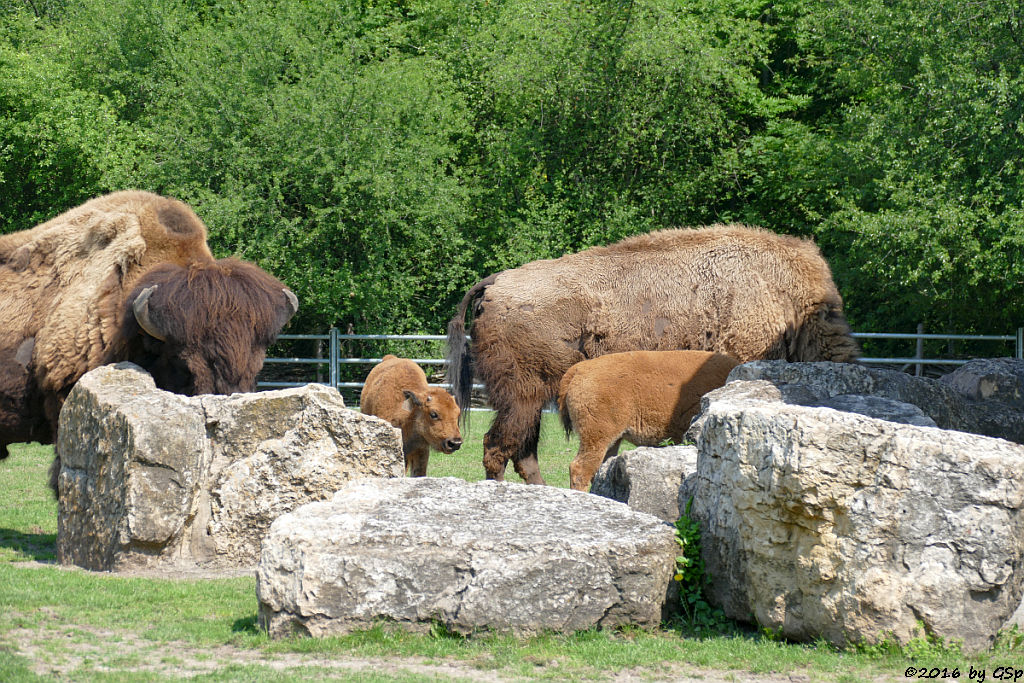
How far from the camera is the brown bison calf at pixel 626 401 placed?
8773mm

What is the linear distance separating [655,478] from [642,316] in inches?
163

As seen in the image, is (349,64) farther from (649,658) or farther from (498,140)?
(649,658)

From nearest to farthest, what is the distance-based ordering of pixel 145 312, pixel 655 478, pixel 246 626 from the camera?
pixel 246 626, pixel 655 478, pixel 145 312

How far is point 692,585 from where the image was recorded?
571 centimetres

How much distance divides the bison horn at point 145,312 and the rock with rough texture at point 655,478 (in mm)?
3598

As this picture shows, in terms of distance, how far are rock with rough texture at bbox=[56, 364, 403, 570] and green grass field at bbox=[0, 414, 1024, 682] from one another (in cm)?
81

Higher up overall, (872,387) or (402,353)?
(872,387)

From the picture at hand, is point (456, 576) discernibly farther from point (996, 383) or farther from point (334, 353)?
point (334, 353)

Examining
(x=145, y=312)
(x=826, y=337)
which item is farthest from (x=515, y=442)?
(x=145, y=312)

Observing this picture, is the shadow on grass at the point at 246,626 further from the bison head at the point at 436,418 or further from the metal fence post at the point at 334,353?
the metal fence post at the point at 334,353

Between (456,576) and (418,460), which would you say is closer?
(456,576)

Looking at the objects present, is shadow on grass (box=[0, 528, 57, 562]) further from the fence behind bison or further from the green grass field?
the fence behind bison

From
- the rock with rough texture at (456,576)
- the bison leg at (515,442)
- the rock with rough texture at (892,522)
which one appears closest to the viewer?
the rock with rough texture at (892,522)

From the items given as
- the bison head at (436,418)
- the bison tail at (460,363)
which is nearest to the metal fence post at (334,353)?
the bison tail at (460,363)
